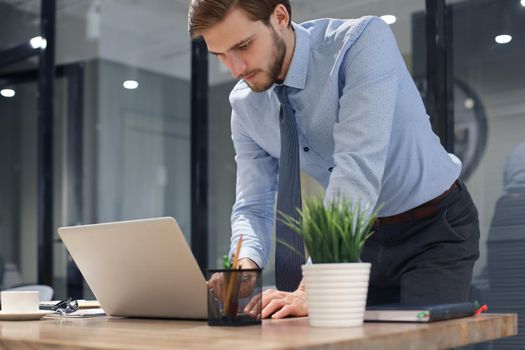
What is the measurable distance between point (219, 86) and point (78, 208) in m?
1.32

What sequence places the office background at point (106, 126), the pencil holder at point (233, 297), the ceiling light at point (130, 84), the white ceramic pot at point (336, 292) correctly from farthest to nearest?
1. the ceiling light at point (130, 84)
2. the office background at point (106, 126)
3. the pencil holder at point (233, 297)
4. the white ceramic pot at point (336, 292)

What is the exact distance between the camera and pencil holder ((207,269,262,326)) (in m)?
1.51

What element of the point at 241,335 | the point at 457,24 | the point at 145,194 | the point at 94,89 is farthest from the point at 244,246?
the point at 94,89

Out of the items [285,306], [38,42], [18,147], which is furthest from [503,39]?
[18,147]

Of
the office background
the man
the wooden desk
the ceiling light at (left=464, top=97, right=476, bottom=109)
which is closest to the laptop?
the wooden desk

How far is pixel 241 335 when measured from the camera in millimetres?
1336

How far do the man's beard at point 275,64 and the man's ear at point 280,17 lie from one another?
0.03m

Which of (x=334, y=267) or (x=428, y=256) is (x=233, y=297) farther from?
(x=428, y=256)

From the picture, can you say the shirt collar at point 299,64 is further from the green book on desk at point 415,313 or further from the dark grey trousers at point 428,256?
the green book on desk at point 415,313

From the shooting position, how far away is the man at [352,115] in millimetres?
1950

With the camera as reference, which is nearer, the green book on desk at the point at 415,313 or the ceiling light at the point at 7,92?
the green book on desk at the point at 415,313

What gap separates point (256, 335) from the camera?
133 cm

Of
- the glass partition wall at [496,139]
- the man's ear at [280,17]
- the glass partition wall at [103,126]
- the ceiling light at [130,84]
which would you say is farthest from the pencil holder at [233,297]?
the ceiling light at [130,84]

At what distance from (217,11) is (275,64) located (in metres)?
0.21
